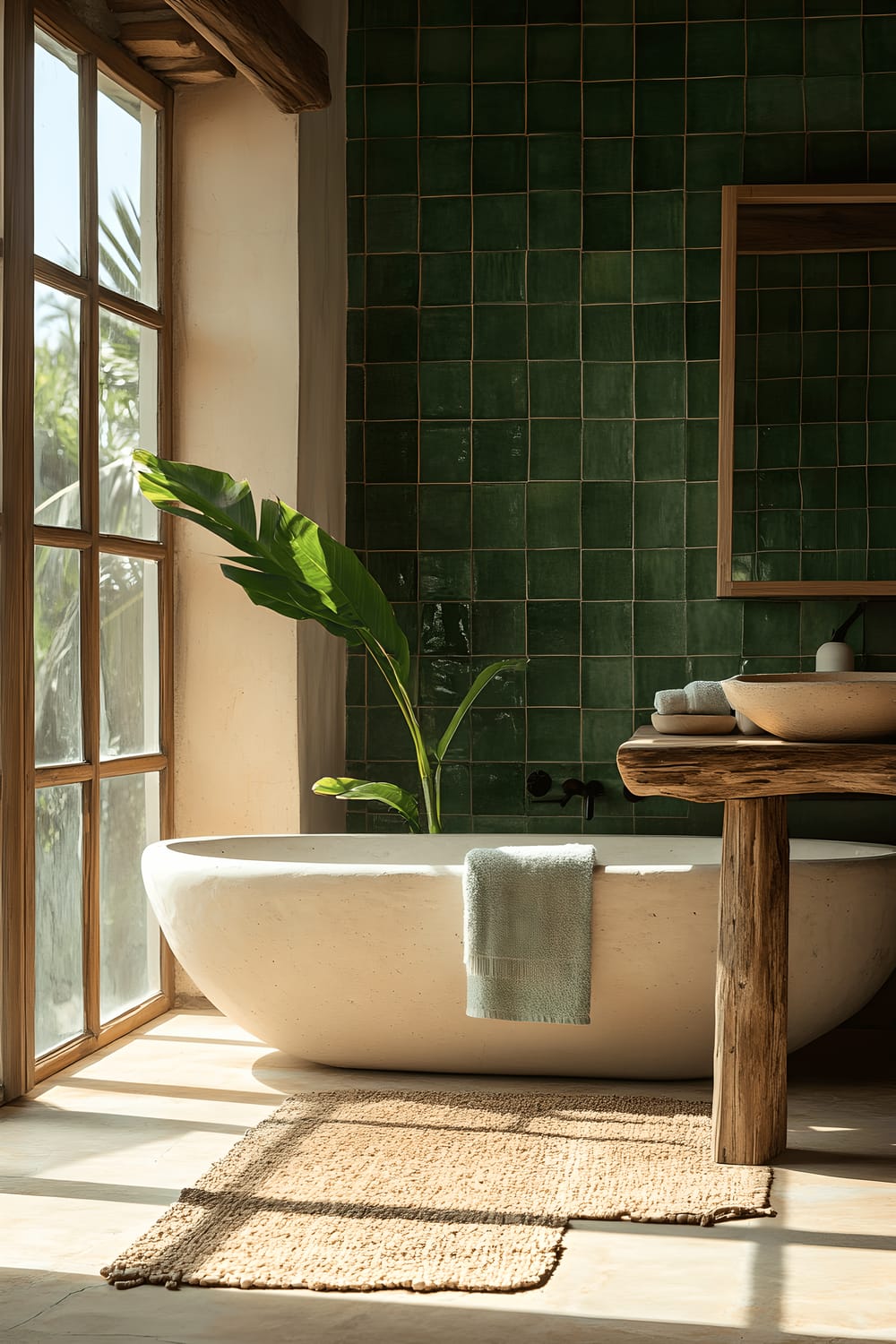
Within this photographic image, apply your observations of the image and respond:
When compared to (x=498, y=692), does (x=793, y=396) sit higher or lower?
higher

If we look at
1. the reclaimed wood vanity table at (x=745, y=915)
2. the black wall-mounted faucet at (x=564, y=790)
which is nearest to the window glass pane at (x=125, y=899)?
the black wall-mounted faucet at (x=564, y=790)

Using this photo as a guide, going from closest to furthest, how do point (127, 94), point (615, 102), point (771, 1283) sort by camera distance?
1. point (771, 1283)
2. point (127, 94)
3. point (615, 102)

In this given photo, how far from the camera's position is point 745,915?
2529 millimetres

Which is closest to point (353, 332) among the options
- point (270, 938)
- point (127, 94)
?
point (127, 94)

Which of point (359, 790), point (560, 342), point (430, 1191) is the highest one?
point (560, 342)

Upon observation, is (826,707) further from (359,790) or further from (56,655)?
(56,655)

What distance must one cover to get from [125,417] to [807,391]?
5.95 ft

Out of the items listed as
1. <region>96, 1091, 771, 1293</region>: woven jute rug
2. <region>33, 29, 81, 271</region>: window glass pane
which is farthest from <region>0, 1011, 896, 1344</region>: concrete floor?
<region>33, 29, 81, 271</region>: window glass pane

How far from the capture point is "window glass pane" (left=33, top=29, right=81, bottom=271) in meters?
3.18

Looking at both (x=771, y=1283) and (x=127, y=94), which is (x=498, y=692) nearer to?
(x=127, y=94)

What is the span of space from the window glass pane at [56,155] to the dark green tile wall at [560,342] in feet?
3.19

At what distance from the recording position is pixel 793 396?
3.85 metres

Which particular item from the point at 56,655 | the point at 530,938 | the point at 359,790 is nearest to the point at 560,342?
the point at 359,790

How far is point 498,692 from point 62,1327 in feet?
7.91
